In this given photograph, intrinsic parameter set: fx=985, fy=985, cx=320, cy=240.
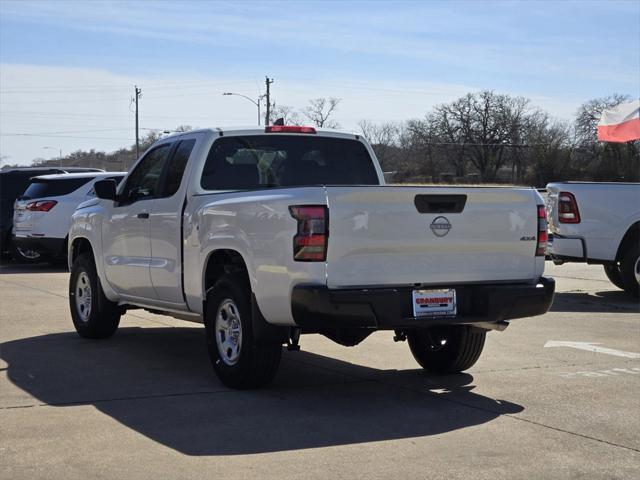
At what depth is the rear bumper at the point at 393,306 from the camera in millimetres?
6348

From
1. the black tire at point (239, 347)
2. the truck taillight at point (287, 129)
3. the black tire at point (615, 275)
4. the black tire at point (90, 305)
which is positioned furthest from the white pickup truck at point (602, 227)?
the black tire at point (239, 347)

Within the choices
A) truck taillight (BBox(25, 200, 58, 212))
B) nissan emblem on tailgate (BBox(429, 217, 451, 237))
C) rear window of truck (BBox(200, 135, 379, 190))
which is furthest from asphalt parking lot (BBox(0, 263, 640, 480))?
truck taillight (BBox(25, 200, 58, 212))

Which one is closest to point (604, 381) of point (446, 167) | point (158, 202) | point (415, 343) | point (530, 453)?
point (415, 343)

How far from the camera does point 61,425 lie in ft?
20.2

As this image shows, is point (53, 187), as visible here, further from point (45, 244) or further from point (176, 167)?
point (176, 167)

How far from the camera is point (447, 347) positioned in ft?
26.3

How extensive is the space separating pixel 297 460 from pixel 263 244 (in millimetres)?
1763

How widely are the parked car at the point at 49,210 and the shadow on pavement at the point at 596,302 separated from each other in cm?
806

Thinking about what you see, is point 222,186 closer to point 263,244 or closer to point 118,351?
point 263,244

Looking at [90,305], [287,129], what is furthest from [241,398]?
[90,305]

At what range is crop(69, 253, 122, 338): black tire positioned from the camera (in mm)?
9602

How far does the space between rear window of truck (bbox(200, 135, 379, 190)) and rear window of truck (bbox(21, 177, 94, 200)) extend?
33.2ft

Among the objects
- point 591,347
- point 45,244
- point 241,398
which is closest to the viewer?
Answer: point 241,398

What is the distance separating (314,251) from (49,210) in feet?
40.1
